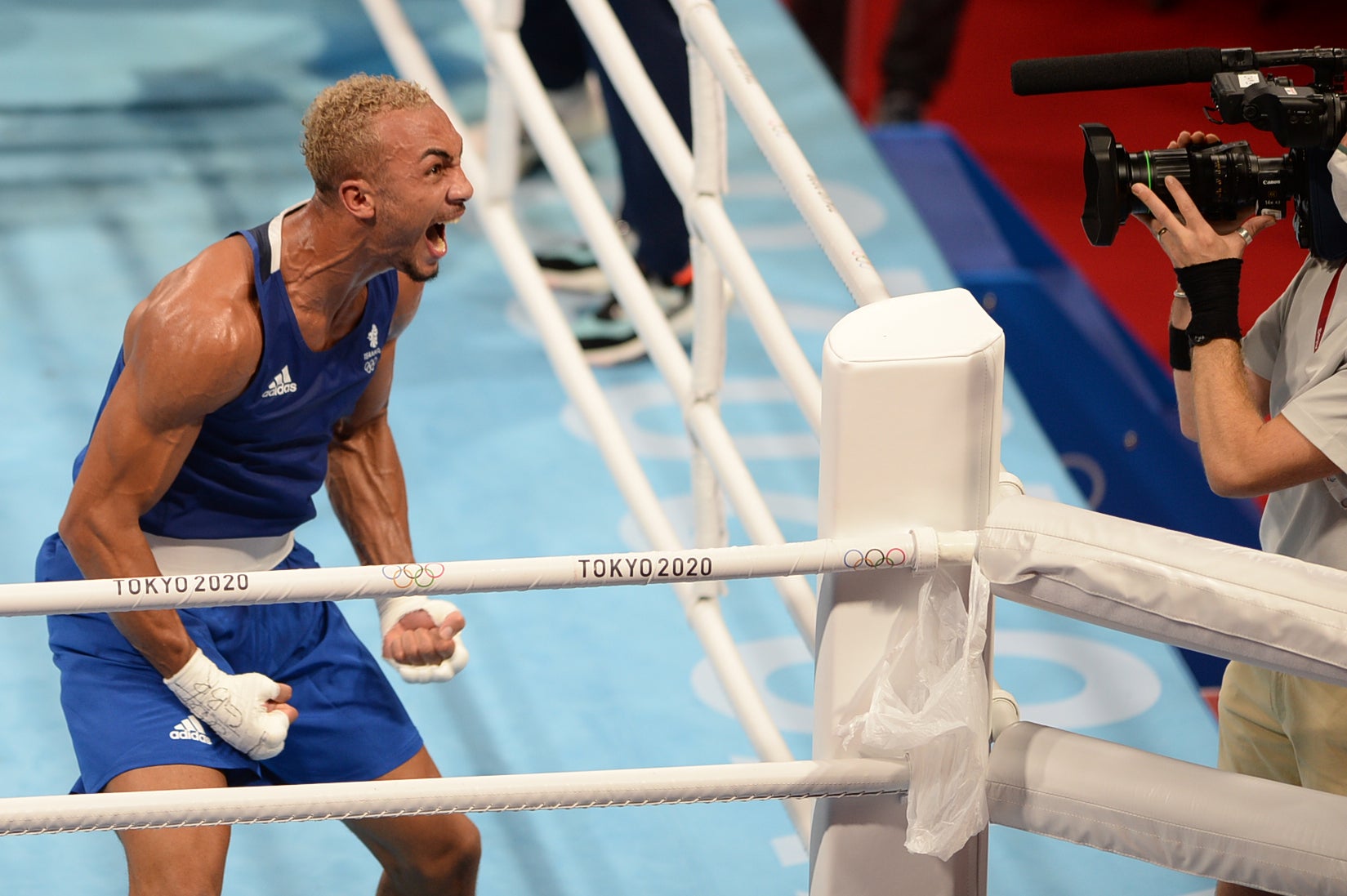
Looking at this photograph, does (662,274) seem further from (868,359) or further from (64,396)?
(868,359)

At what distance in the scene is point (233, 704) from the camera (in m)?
1.51

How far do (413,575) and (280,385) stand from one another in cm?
50

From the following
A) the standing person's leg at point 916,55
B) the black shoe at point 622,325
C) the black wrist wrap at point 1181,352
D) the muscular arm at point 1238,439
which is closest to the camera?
the muscular arm at point 1238,439

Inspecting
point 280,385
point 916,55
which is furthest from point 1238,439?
point 916,55

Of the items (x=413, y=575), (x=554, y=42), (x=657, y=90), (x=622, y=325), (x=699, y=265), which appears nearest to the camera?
(x=413, y=575)

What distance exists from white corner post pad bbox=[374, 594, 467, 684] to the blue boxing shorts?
0.17 feet

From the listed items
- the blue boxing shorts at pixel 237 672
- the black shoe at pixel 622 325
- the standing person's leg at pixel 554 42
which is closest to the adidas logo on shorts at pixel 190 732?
the blue boxing shorts at pixel 237 672

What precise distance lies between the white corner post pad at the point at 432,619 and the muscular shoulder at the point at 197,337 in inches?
12.0

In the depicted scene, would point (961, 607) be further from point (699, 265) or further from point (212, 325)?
point (699, 265)

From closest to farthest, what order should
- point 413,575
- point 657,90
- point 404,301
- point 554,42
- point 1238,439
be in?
1. point 413,575
2. point 1238,439
3. point 404,301
4. point 657,90
5. point 554,42

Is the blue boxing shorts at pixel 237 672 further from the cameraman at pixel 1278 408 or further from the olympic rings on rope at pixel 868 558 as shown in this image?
the cameraman at pixel 1278 408

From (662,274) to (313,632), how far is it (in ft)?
4.87

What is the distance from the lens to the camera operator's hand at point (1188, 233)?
146cm

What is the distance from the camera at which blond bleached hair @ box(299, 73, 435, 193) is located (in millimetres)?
1485
